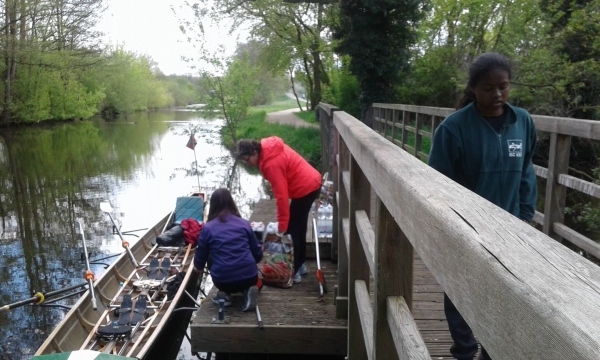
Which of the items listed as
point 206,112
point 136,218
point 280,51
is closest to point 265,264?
point 136,218

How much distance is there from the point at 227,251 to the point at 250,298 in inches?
19.3

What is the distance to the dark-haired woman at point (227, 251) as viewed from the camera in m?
5.27

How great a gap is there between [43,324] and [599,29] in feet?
31.4

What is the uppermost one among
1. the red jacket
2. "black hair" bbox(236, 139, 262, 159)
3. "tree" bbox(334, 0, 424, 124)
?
"tree" bbox(334, 0, 424, 124)

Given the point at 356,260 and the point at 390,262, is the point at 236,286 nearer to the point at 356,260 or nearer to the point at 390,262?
the point at 356,260

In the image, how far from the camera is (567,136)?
12.7 feet

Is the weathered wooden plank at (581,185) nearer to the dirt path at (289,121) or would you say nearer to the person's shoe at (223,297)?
the person's shoe at (223,297)

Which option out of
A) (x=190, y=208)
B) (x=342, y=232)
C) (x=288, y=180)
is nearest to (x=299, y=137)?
(x=190, y=208)

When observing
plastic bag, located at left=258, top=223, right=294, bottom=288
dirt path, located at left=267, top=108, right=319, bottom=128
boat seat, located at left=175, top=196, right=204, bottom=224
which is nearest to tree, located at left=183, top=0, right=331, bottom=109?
dirt path, located at left=267, top=108, right=319, bottom=128

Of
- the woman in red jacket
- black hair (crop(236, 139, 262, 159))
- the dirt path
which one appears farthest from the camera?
the dirt path

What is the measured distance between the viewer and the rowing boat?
5656 mm

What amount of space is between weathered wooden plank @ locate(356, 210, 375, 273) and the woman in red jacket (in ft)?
7.63

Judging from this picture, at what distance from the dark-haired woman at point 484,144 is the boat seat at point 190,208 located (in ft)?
29.1

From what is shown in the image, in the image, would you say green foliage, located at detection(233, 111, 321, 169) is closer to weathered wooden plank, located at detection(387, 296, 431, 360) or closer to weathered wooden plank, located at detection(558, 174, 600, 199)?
weathered wooden plank, located at detection(558, 174, 600, 199)
